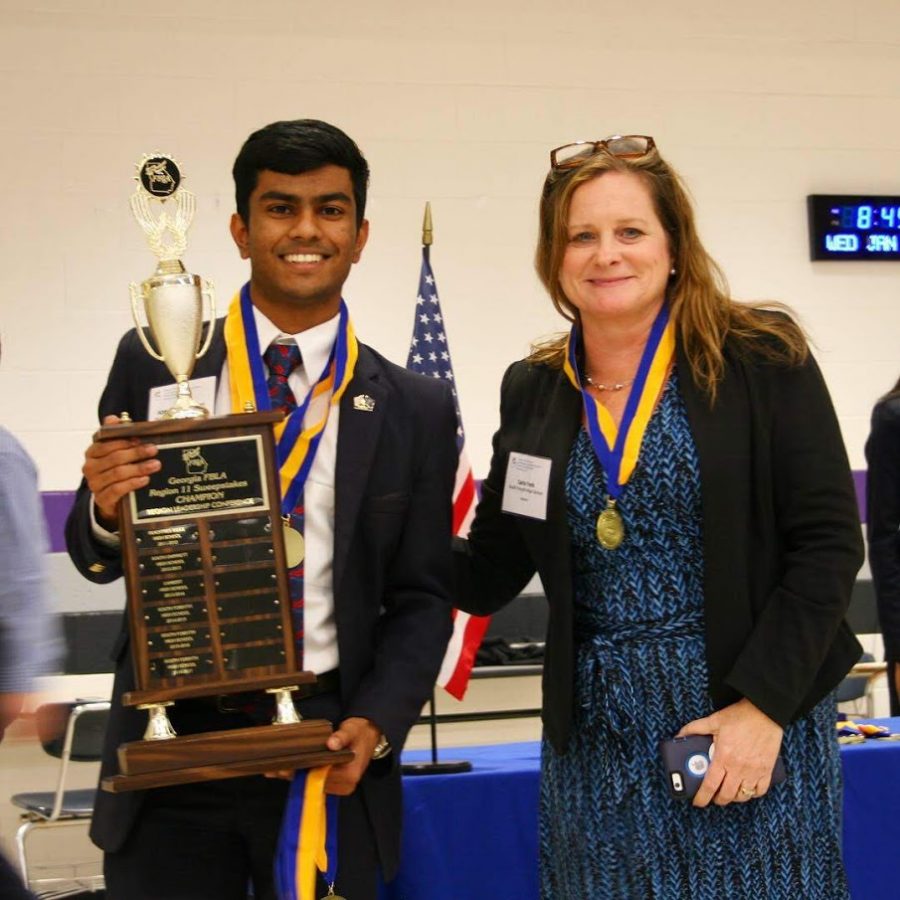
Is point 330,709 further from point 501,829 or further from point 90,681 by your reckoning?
point 90,681

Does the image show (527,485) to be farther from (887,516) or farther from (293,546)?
(887,516)

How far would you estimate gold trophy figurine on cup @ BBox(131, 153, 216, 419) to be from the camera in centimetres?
220

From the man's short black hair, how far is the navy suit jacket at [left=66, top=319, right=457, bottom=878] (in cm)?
26

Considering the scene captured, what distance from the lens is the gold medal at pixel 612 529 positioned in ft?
7.48

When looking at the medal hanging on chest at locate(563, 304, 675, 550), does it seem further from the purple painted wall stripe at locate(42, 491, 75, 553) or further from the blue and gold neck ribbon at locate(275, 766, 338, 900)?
the purple painted wall stripe at locate(42, 491, 75, 553)

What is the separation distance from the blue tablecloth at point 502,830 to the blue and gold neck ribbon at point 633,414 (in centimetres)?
111

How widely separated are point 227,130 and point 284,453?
458cm

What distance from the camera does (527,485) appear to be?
2391 mm

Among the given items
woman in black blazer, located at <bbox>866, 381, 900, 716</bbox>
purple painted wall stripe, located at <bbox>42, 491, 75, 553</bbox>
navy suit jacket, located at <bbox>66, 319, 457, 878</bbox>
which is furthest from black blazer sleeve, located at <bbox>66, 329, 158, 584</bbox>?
purple painted wall stripe, located at <bbox>42, 491, 75, 553</bbox>

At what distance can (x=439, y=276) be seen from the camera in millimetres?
6891

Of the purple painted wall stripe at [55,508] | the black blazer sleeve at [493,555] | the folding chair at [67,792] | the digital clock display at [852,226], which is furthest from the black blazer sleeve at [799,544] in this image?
the digital clock display at [852,226]

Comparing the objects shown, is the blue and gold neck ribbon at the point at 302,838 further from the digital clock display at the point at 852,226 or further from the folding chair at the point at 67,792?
the digital clock display at the point at 852,226

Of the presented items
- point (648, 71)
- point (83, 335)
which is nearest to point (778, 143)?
point (648, 71)

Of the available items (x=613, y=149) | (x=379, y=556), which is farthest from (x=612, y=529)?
(x=613, y=149)
